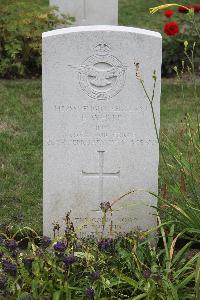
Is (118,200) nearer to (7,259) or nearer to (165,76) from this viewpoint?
(7,259)

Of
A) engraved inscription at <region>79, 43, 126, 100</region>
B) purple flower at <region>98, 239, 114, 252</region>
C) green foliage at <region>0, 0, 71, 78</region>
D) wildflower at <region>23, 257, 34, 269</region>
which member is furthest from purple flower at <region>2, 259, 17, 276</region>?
green foliage at <region>0, 0, 71, 78</region>

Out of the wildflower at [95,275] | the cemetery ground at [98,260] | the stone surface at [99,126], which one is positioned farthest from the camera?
the stone surface at [99,126]

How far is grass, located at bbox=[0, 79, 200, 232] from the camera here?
6.00 m

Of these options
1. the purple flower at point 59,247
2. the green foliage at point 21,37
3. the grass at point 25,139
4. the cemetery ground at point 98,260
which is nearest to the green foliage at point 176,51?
the grass at point 25,139

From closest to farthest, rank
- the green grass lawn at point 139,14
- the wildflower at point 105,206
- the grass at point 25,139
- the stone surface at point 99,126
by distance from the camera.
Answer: the wildflower at point 105,206 < the stone surface at point 99,126 < the grass at point 25,139 < the green grass lawn at point 139,14

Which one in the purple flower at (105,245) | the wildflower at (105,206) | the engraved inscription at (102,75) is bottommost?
the purple flower at (105,245)

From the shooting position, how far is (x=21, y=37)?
9.66 metres

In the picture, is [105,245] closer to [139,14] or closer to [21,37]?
[21,37]

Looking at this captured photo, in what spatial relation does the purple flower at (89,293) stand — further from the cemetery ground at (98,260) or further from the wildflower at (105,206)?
the wildflower at (105,206)

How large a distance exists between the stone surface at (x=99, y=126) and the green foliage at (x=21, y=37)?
4.42 metres

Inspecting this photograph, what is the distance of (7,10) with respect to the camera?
9852 millimetres

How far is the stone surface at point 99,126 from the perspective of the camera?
4.84 meters

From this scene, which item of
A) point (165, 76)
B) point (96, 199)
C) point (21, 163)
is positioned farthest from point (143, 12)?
point (96, 199)

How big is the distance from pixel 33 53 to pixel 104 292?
5.71 metres
